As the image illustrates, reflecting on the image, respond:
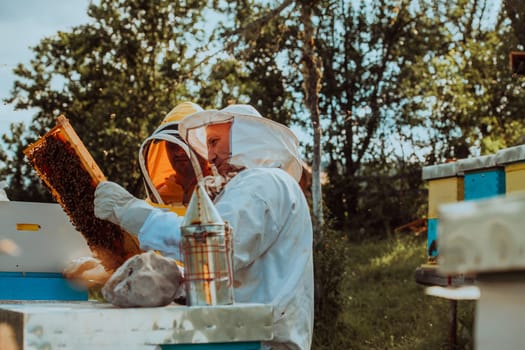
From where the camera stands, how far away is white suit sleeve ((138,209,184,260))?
7.41 feet

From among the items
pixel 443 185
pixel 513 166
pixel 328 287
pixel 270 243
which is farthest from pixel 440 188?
pixel 270 243

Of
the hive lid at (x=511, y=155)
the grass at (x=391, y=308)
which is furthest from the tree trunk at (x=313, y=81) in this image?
the hive lid at (x=511, y=155)

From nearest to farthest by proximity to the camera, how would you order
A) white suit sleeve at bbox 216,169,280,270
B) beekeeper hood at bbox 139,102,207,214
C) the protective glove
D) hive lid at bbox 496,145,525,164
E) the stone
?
1. the stone
2. white suit sleeve at bbox 216,169,280,270
3. the protective glove
4. beekeeper hood at bbox 139,102,207,214
5. hive lid at bbox 496,145,525,164

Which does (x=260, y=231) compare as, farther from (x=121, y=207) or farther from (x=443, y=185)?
(x=443, y=185)

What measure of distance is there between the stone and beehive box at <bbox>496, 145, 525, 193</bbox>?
14.0ft

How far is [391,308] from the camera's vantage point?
9.61 metres

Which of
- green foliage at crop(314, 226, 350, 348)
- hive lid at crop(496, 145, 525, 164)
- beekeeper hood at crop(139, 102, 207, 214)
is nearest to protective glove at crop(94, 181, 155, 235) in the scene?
beekeeper hood at crop(139, 102, 207, 214)

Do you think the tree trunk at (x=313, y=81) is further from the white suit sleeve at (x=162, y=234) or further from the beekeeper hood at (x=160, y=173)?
the white suit sleeve at (x=162, y=234)

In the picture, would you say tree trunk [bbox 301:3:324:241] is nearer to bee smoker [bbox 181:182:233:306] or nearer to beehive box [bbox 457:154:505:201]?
beehive box [bbox 457:154:505:201]

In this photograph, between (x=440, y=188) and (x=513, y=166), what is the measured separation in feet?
3.60

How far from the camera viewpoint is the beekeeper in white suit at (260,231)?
2252 mm

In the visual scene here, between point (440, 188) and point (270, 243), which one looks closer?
point (270, 243)

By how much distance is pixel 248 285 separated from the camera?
7.71ft

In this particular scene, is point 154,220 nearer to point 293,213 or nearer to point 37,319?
point 293,213
